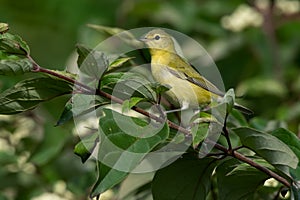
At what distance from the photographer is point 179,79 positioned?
4.54 feet

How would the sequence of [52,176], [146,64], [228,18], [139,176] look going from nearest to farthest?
[139,176]
[146,64]
[52,176]
[228,18]

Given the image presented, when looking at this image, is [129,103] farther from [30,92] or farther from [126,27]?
[126,27]

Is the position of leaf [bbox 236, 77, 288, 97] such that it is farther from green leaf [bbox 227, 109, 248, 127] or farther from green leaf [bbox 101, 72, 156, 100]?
green leaf [bbox 101, 72, 156, 100]

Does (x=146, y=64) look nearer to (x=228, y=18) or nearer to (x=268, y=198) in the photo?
(x=268, y=198)

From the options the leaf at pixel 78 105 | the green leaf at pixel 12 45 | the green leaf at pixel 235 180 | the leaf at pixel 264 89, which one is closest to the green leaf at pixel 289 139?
the green leaf at pixel 235 180

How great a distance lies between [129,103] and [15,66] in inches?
5.9

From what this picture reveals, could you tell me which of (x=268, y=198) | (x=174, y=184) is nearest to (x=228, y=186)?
(x=174, y=184)

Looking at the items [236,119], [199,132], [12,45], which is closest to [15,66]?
[12,45]

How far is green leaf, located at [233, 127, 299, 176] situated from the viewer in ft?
2.87

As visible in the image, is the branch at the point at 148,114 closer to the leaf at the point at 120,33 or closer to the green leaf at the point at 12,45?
the green leaf at the point at 12,45

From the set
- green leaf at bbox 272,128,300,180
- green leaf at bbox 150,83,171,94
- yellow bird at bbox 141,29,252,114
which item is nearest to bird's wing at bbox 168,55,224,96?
yellow bird at bbox 141,29,252,114

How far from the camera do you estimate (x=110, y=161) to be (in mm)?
795

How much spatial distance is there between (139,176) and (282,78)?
1290 mm

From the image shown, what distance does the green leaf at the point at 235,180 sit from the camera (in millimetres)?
927
